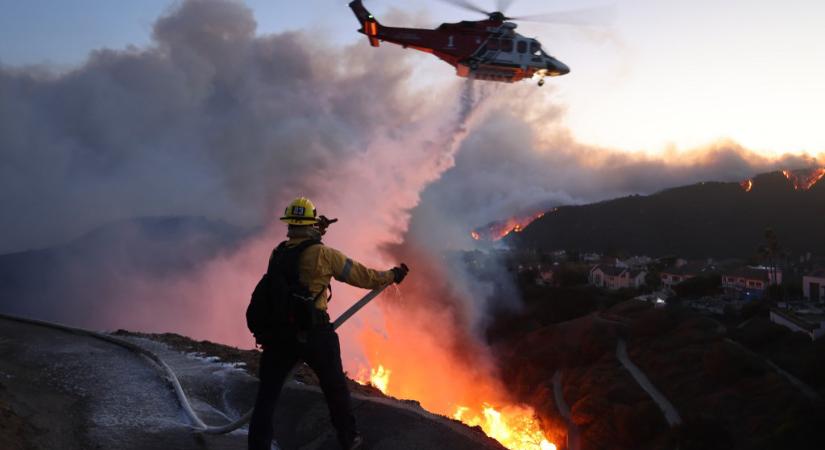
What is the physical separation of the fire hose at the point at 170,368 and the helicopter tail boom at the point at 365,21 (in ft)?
47.3

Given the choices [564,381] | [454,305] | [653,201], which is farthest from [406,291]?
[653,201]

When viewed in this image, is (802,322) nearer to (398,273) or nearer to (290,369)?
(398,273)

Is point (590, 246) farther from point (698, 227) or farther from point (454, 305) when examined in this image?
point (454, 305)

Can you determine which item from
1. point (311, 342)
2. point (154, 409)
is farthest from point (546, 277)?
point (311, 342)

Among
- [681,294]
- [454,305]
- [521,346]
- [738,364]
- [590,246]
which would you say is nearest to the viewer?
[738,364]

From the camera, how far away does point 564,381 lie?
114 ft

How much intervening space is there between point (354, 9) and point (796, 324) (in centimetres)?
3317

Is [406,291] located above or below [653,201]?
below

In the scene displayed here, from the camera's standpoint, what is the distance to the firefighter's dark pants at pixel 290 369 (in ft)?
14.0

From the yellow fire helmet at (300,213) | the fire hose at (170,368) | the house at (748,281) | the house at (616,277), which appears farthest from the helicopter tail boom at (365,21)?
the house at (616,277)

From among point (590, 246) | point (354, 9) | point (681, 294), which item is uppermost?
point (590, 246)

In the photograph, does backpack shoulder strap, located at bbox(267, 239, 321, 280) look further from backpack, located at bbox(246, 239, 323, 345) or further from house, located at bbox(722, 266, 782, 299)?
house, located at bbox(722, 266, 782, 299)

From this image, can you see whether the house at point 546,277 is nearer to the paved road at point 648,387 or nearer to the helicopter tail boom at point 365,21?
the paved road at point 648,387

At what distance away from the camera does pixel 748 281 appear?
176ft
